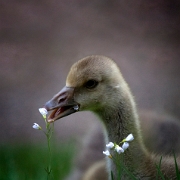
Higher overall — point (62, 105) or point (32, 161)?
point (62, 105)

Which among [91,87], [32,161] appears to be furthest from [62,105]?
[32,161]

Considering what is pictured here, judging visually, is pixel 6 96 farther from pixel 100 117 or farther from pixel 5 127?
pixel 100 117

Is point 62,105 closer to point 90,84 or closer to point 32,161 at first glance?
point 90,84

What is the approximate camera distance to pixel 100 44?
3.91 m

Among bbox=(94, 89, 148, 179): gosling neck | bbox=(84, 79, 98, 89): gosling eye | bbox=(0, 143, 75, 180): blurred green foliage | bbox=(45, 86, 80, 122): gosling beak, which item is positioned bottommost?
bbox=(0, 143, 75, 180): blurred green foliage

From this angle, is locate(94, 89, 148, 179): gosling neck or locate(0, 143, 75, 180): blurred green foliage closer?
locate(94, 89, 148, 179): gosling neck

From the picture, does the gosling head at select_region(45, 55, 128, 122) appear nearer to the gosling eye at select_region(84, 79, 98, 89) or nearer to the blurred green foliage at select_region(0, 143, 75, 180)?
the gosling eye at select_region(84, 79, 98, 89)

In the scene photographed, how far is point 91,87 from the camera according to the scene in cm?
195

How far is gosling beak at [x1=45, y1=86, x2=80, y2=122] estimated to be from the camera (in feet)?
6.10

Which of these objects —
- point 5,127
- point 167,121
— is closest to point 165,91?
point 5,127

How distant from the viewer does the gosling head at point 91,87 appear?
75.5 inches

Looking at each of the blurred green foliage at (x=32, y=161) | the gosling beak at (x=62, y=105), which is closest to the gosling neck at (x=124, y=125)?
the gosling beak at (x=62, y=105)

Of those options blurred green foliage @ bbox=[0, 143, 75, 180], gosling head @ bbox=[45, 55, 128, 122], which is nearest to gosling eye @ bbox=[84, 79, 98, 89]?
gosling head @ bbox=[45, 55, 128, 122]

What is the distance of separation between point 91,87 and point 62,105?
133mm
